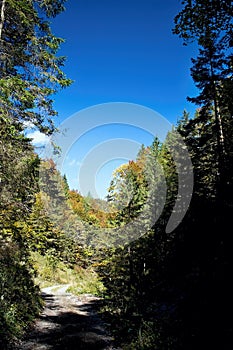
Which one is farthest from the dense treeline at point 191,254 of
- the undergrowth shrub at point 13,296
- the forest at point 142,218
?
the undergrowth shrub at point 13,296

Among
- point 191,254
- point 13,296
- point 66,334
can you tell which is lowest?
point 66,334

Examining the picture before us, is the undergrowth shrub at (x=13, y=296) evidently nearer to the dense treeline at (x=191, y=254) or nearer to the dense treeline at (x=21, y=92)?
the dense treeline at (x=21, y=92)

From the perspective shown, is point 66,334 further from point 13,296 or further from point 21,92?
point 21,92

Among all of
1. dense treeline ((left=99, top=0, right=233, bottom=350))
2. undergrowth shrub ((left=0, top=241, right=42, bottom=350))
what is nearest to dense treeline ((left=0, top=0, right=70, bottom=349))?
undergrowth shrub ((left=0, top=241, right=42, bottom=350))

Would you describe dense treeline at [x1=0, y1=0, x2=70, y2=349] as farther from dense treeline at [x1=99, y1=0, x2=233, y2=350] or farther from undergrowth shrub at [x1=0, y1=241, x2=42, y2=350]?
dense treeline at [x1=99, y1=0, x2=233, y2=350]

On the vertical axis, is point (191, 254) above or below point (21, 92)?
below

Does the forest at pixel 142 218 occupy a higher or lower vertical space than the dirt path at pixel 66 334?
higher

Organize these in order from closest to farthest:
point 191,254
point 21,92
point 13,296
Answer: point 21,92 → point 13,296 → point 191,254

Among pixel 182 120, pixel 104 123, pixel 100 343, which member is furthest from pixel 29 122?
pixel 104 123

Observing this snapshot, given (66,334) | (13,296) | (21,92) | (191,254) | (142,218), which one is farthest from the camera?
(142,218)

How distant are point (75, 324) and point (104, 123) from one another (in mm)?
28806

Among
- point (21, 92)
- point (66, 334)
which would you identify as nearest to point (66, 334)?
point (66, 334)

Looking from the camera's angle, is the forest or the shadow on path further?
the shadow on path

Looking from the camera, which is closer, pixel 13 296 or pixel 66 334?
pixel 66 334
